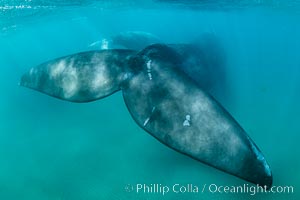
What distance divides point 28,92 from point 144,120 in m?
14.4

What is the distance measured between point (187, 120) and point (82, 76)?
6.27ft

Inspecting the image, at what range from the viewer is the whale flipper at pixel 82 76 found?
4.38 meters

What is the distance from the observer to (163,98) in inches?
152

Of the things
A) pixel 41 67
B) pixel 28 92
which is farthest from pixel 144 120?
pixel 28 92

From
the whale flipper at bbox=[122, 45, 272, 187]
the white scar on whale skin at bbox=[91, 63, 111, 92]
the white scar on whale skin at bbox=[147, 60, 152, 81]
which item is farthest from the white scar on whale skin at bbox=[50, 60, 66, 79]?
the white scar on whale skin at bbox=[147, 60, 152, 81]

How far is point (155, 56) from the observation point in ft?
14.6

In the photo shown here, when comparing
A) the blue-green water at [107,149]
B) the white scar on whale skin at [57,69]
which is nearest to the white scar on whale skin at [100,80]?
the white scar on whale skin at [57,69]

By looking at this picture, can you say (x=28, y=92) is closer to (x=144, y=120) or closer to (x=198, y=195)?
(x=198, y=195)

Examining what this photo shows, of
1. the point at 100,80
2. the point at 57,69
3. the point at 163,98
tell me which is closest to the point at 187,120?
the point at 163,98

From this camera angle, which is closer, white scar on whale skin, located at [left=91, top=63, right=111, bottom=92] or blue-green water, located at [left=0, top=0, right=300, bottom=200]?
white scar on whale skin, located at [left=91, top=63, right=111, bottom=92]

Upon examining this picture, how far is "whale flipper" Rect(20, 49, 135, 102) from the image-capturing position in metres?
4.38

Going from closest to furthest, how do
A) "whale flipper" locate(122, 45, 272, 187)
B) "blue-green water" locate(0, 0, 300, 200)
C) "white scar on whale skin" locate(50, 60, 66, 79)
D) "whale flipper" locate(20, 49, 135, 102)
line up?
1. "whale flipper" locate(122, 45, 272, 187)
2. "whale flipper" locate(20, 49, 135, 102)
3. "white scar on whale skin" locate(50, 60, 66, 79)
4. "blue-green water" locate(0, 0, 300, 200)

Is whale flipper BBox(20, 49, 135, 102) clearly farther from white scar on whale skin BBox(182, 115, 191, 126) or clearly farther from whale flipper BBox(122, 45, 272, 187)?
white scar on whale skin BBox(182, 115, 191, 126)

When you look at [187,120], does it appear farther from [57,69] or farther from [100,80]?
[57,69]
